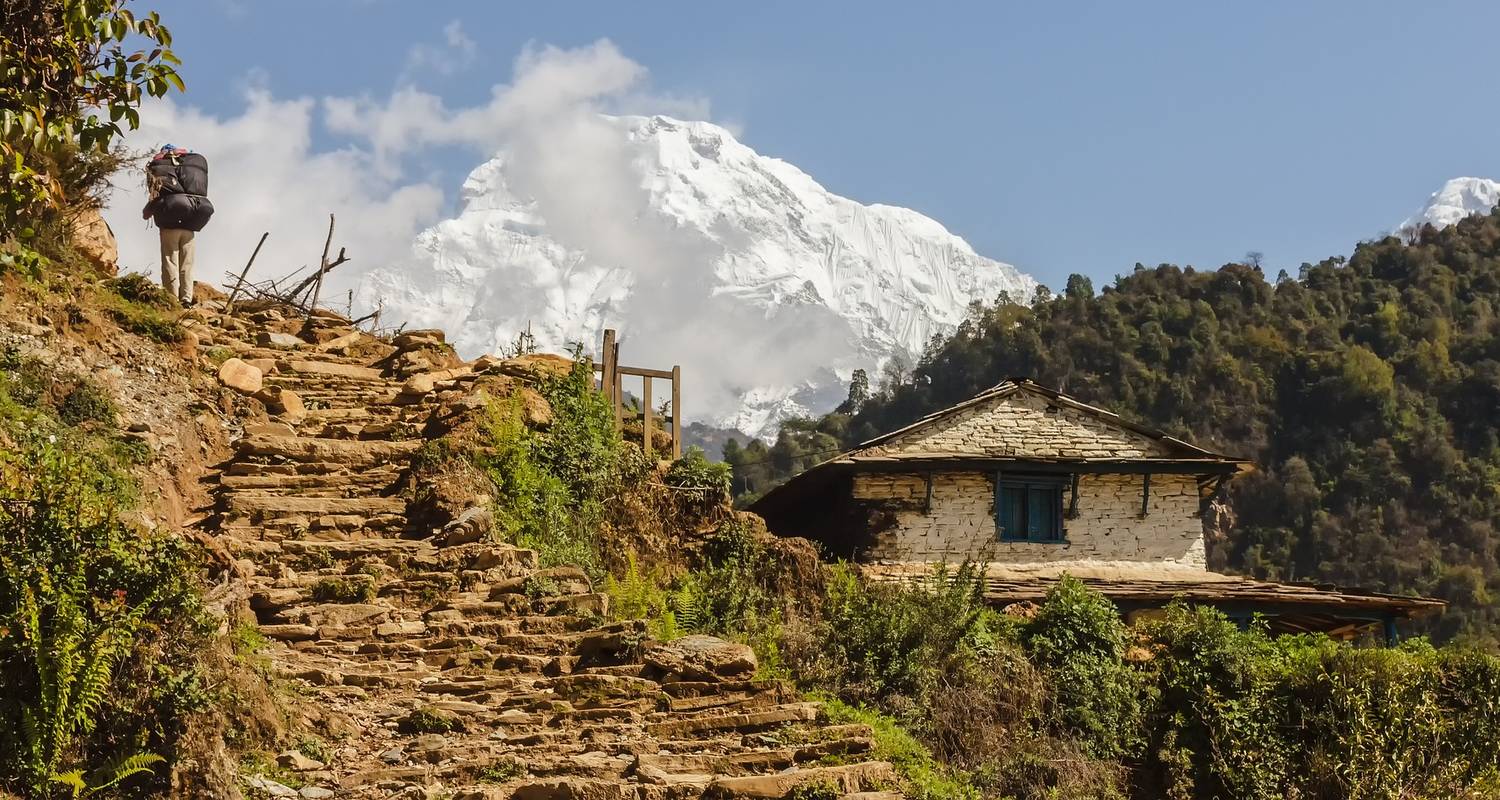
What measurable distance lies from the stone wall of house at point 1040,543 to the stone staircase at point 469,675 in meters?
8.57

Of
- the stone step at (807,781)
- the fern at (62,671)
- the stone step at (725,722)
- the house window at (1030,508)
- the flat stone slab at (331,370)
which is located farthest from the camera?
the house window at (1030,508)

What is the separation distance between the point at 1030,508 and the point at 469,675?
13.7 meters

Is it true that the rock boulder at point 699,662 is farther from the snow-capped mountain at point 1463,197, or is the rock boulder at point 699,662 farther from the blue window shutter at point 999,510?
the snow-capped mountain at point 1463,197

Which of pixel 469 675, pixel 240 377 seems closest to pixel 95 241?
pixel 240 377

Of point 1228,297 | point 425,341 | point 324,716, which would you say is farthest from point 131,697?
point 1228,297

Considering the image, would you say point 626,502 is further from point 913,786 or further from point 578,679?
point 913,786

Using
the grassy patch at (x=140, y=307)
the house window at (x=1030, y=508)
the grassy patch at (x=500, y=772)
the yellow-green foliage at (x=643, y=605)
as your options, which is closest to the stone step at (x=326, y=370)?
the grassy patch at (x=140, y=307)

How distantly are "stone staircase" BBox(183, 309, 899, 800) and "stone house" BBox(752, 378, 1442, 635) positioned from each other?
8478mm

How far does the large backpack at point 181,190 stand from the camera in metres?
22.5

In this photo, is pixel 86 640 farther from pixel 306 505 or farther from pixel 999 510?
pixel 999 510

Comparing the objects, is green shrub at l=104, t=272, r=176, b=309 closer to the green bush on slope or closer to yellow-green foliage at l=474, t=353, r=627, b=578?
yellow-green foliage at l=474, t=353, r=627, b=578

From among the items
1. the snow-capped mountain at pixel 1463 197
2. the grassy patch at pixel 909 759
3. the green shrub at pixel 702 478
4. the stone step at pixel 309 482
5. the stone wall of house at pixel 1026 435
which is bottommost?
the grassy patch at pixel 909 759

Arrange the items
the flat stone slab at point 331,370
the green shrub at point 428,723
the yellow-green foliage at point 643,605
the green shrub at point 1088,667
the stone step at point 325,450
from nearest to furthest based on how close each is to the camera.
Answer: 1. the green shrub at point 428,723
2. the yellow-green foliage at point 643,605
3. the green shrub at point 1088,667
4. the stone step at point 325,450
5. the flat stone slab at point 331,370

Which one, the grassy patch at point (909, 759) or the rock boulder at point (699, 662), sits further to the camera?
the rock boulder at point (699, 662)
